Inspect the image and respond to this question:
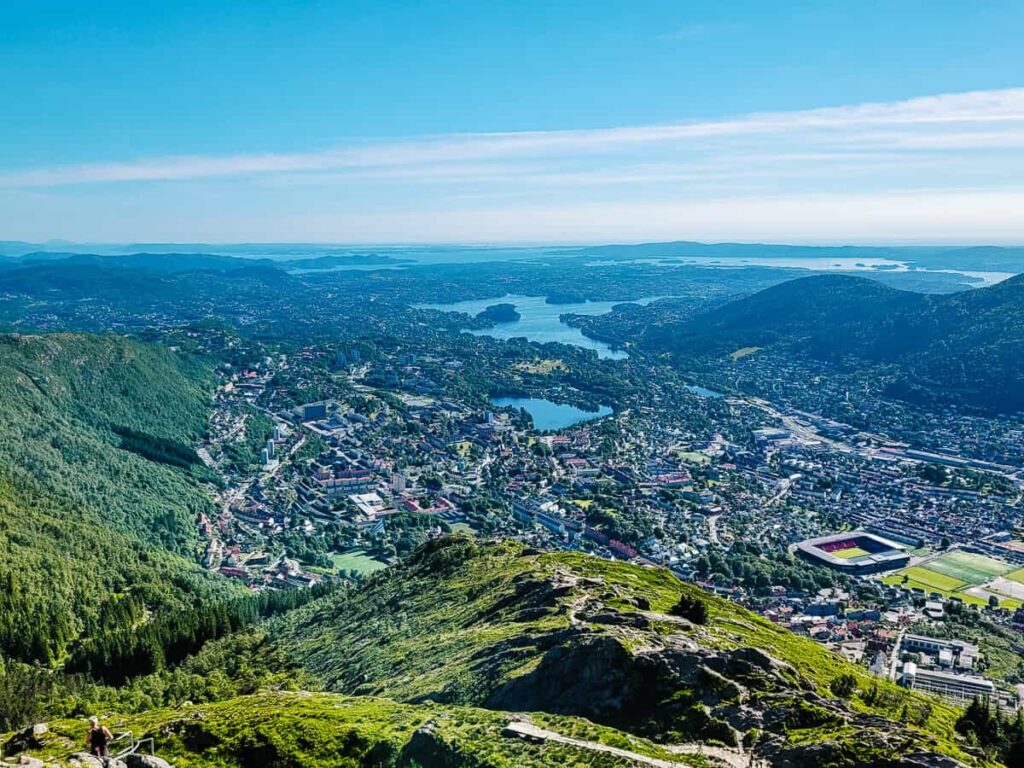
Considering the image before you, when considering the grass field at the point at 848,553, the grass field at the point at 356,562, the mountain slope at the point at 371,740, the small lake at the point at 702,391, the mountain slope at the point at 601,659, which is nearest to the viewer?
the mountain slope at the point at 371,740

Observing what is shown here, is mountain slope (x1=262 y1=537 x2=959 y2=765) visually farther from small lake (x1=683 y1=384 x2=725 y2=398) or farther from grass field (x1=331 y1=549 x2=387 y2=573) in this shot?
small lake (x1=683 y1=384 x2=725 y2=398)

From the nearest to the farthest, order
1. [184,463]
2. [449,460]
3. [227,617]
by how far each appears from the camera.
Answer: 1. [227,617]
2. [184,463]
3. [449,460]

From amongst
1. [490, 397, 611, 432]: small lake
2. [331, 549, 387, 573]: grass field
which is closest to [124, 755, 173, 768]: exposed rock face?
[331, 549, 387, 573]: grass field

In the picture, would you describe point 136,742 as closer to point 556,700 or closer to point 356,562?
point 556,700

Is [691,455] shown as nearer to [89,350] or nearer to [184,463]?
[184,463]

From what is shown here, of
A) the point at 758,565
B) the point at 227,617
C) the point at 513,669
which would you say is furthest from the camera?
the point at 758,565

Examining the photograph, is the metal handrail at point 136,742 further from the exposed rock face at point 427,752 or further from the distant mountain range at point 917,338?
the distant mountain range at point 917,338

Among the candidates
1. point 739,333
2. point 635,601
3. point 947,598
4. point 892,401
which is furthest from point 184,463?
point 739,333

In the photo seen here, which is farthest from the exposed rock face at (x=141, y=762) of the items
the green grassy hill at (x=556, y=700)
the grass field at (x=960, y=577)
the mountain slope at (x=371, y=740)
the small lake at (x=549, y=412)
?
the small lake at (x=549, y=412)
